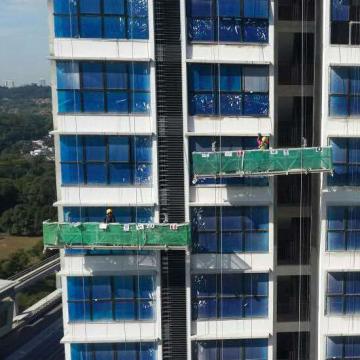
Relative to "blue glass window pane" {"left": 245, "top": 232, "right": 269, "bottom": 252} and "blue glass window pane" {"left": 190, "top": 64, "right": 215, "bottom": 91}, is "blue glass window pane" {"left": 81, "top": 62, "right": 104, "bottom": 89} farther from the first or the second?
"blue glass window pane" {"left": 245, "top": 232, "right": 269, "bottom": 252}

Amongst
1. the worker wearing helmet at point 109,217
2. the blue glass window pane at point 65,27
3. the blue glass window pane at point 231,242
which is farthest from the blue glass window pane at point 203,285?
the blue glass window pane at point 65,27

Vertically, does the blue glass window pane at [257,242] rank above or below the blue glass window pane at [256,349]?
above

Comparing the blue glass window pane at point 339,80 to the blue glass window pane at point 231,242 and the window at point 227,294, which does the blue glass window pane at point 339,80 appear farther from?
the window at point 227,294

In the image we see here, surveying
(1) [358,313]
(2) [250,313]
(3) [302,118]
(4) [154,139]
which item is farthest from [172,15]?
(1) [358,313]

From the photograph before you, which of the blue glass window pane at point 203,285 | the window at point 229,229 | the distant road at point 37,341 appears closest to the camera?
the window at point 229,229

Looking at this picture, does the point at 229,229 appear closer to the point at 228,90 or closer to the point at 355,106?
the point at 228,90

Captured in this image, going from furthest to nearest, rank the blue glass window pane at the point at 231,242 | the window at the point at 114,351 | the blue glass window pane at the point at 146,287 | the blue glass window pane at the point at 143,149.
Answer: the window at the point at 114,351 < the blue glass window pane at the point at 146,287 < the blue glass window pane at the point at 231,242 < the blue glass window pane at the point at 143,149

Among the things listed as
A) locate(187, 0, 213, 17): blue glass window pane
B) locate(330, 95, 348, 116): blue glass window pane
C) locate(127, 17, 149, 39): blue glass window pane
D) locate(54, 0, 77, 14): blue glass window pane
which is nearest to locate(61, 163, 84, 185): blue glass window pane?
locate(127, 17, 149, 39): blue glass window pane

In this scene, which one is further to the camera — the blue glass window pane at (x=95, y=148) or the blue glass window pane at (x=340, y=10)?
the blue glass window pane at (x=95, y=148)

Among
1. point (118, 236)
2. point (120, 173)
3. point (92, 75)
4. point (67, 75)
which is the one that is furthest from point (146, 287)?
point (67, 75)
